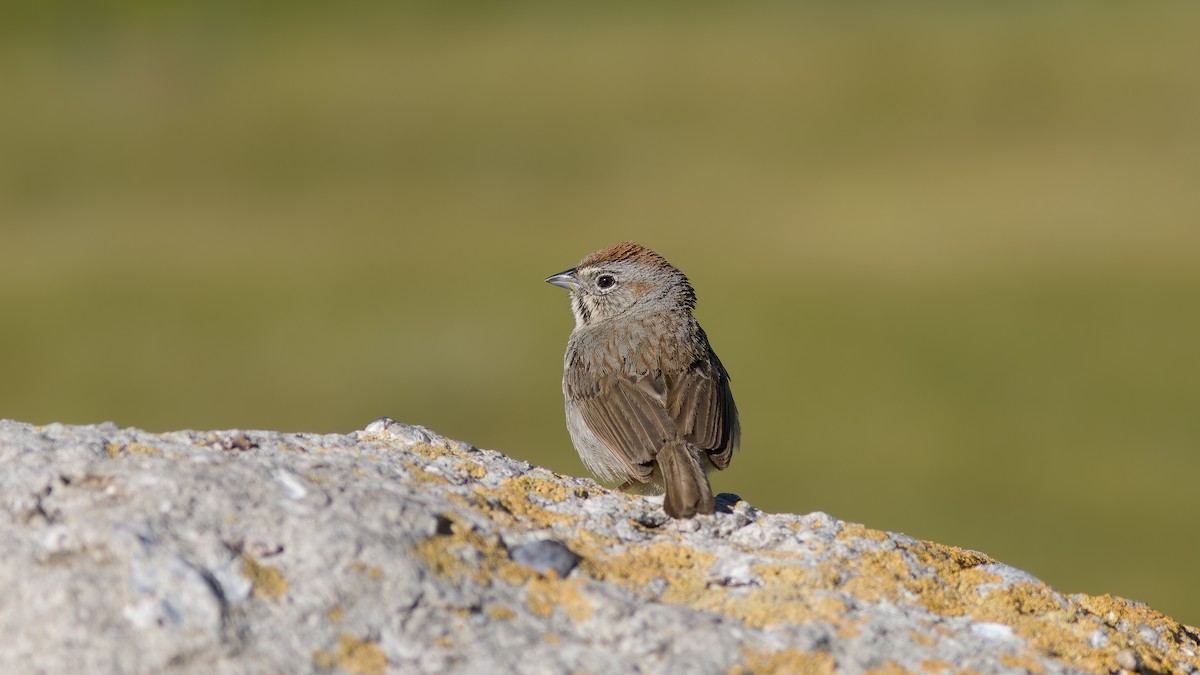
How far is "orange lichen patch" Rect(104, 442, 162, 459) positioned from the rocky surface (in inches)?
0.6

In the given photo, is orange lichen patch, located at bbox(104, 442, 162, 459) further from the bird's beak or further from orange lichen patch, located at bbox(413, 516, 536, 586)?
the bird's beak

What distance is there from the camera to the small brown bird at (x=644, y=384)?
6457 mm

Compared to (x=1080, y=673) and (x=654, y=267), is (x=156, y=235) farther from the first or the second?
(x=1080, y=673)

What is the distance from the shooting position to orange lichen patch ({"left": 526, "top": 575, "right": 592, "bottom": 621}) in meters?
3.85

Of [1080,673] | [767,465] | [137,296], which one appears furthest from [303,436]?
[137,296]

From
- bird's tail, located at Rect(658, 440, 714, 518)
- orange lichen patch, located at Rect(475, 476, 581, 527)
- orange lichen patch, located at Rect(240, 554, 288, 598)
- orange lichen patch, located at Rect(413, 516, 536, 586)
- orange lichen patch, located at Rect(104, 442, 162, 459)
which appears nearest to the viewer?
orange lichen patch, located at Rect(240, 554, 288, 598)

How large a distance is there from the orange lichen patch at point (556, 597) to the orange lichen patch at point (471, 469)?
90 cm

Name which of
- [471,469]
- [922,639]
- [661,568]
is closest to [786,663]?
[922,639]

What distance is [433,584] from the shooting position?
12.4 ft

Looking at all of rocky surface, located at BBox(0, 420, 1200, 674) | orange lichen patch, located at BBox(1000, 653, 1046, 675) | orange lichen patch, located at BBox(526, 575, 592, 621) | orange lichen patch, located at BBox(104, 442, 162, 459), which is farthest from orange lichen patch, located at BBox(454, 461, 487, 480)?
orange lichen patch, located at BBox(1000, 653, 1046, 675)

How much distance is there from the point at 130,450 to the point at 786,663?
6.71 ft

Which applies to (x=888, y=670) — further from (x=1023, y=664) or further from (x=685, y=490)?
(x=685, y=490)

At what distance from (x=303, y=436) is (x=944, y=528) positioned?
13876mm

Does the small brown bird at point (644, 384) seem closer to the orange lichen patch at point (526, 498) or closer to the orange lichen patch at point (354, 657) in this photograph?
the orange lichen patch at point (526, 498)
